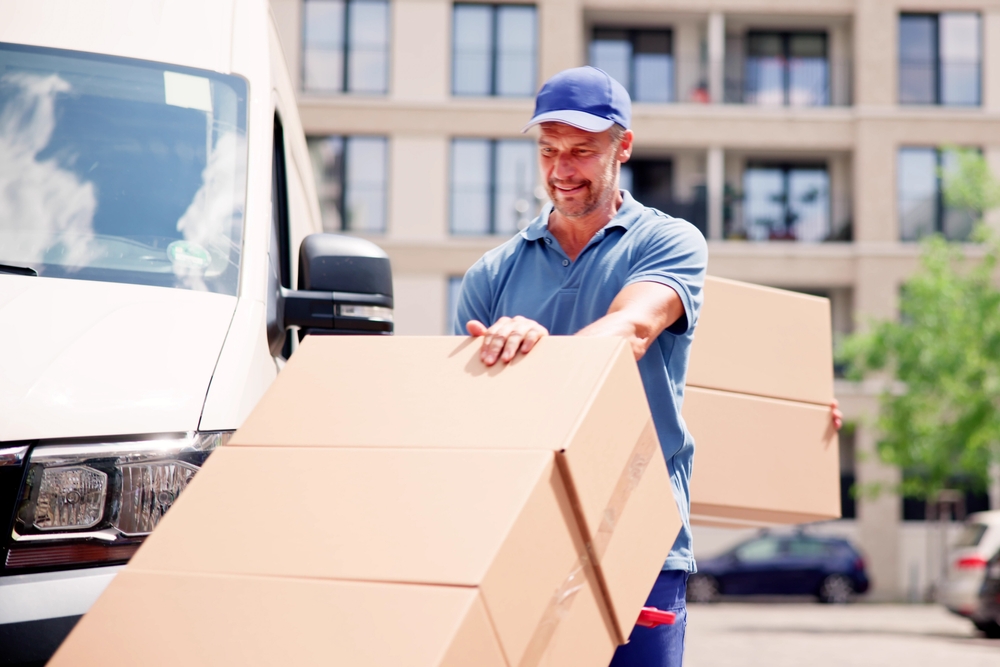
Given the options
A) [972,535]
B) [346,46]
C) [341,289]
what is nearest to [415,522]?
[341,289]

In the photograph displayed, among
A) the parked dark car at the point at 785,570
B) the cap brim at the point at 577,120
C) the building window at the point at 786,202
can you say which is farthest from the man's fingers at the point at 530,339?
the building window at the point at 786,202

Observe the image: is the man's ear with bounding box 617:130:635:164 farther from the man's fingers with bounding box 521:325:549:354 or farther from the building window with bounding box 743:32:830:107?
the building window with bounding box 743:32:830:107

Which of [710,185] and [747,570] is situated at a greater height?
[710,185]

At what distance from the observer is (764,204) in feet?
97.2

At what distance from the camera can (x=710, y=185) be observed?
94.1ft

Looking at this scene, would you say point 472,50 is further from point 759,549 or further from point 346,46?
point 759,549

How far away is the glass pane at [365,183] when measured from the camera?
28578 millimetres

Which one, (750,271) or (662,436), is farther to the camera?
(750,271)

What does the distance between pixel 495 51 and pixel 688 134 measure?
4919 millimetres

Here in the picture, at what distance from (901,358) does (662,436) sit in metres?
23.2

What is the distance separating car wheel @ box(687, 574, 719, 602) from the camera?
75.6 feet

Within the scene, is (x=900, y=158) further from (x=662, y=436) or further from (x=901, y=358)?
(x=662, y=436)

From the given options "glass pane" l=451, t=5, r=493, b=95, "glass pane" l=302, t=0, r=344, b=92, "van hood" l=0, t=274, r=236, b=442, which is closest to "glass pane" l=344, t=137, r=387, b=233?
"glass pane" l=302, t=0, r=344, b=92

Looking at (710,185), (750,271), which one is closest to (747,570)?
(750,271)
